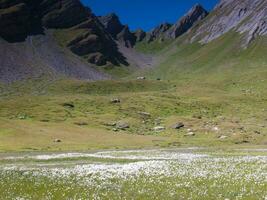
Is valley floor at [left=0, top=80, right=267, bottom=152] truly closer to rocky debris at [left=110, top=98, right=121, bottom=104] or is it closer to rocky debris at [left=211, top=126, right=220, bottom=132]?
rocky debris at [left=110, top=98, right=121, bottom=104]

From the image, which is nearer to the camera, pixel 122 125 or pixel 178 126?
pixel 178 126

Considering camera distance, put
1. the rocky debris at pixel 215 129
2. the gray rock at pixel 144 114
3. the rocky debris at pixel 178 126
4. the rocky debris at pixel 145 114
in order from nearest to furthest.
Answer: the rocky debris at pixel 215 129 → the rocky debris at pixel 178 126 → the rocky debris at pixel 145 114 → the gray rock at pixel 144 114

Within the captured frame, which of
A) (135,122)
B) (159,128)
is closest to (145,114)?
(135,122)

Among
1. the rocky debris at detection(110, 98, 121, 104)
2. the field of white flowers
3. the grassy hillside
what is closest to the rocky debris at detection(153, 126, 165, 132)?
the grassy hillside

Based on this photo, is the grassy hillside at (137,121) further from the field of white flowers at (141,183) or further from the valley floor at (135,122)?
the field of white flowers at (141,183)

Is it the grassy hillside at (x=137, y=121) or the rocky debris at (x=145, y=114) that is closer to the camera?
the grassy hillside at (x=137, y=121)

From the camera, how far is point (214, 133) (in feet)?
338

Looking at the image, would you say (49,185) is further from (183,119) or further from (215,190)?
(183,119)

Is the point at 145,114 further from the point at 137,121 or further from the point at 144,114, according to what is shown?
the point at 137,121

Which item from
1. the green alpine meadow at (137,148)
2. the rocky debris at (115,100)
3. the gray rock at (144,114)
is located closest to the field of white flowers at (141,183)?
the green alpine meadow at (137,148)

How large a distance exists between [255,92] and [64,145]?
134 m

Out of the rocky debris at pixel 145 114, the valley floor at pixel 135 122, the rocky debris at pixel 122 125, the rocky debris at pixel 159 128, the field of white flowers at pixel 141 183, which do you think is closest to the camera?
the field of white flowers at pixel 141 183

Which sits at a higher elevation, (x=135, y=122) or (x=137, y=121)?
(x=137, y=121)

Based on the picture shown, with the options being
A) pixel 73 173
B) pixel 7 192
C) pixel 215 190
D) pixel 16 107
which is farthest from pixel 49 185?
pixel 16 107
